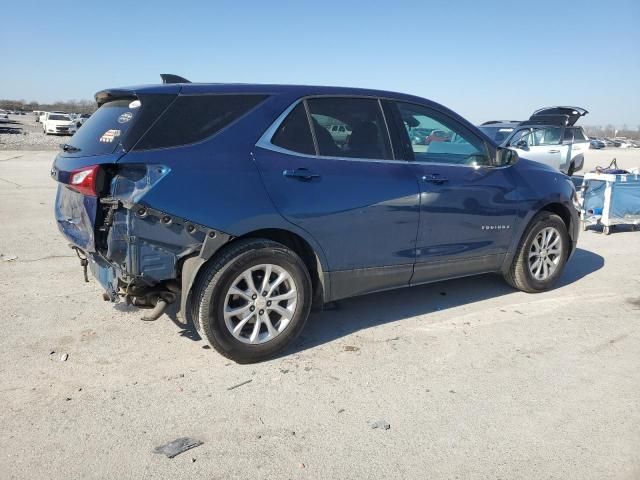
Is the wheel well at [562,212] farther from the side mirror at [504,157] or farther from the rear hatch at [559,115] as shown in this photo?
the rear hatch at [559,115]

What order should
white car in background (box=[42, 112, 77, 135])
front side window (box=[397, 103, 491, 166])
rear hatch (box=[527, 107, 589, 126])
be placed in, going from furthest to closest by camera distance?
white car in background (box=[42, 112, 77, 135]) < rear hatch (box=[527, 107, 589, 126]) < front side window (box=[397, 103, 491, 166])

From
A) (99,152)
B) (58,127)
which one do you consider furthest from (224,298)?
(58,127)

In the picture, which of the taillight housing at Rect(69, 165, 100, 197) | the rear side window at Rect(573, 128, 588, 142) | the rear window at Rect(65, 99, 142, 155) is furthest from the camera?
the rear side window at Rect(573, 128, 588, 142)

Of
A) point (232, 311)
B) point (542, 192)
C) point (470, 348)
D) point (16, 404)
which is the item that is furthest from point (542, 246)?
point (16, 404)

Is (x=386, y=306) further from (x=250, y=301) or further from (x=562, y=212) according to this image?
(x=562, y=212)

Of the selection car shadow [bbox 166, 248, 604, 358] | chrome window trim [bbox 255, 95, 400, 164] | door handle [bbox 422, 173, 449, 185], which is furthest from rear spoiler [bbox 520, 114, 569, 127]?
chrome window trim [bbox 255, 95, 400, 164]

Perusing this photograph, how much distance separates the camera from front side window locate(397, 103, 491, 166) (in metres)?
4.42

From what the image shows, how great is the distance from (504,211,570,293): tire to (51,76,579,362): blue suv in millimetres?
720

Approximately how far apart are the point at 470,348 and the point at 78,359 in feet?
9.22

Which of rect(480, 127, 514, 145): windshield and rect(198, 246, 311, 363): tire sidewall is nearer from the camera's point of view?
rect(198, 246, 311, 363): tire sidewall

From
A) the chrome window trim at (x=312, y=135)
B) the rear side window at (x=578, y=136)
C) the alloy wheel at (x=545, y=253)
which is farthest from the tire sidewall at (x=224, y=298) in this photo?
the rear side window at (x=578, y=136)

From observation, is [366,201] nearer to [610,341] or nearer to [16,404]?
[610,341]

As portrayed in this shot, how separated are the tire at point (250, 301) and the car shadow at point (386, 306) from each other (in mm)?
234

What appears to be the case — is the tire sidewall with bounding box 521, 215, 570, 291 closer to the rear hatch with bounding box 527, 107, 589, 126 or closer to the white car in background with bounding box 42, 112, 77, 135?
the rear hatch with bounding box 527, 107, 589, 126
